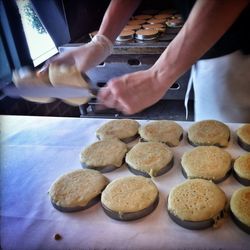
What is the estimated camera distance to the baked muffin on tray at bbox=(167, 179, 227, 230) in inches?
24.0

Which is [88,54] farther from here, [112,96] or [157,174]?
[157,174]

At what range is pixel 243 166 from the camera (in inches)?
28.6

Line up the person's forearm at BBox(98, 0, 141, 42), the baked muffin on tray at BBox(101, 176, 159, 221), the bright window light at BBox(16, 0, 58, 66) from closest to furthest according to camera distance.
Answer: the bright window light at BBox(16, 0, 58, 66) → the baked muffin on tray at BBox(101, 176, 159, 221) → the person's forearm at BBox(98, 0, 141, 42)

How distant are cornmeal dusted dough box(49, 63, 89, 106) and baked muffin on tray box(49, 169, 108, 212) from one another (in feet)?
0.62

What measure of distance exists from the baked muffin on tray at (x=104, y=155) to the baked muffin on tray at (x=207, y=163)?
0.17 metres

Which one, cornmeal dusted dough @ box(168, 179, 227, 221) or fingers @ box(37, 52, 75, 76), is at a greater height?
fingers @ box(37, 52, 75, 76)

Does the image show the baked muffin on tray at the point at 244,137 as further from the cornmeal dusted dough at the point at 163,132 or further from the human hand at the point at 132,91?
the human hand at the point at 132,91

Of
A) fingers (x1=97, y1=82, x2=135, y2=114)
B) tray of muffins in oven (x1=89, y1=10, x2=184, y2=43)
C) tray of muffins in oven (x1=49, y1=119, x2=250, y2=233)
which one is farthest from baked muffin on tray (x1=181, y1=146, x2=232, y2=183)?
tray of muffins in oven (x1=89, y1=10, x2=184, y2=43)

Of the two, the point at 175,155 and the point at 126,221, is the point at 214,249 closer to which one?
the point at 126,221

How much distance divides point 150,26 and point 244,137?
1135 mm

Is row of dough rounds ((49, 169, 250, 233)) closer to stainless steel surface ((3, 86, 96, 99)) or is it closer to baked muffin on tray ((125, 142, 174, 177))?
baked muffin on tray ((125, 142, 174, 177))

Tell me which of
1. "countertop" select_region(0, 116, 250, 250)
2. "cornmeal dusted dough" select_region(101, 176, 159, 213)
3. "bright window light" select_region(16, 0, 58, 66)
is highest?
"bright window light" select_region(16, 0, 58, 66)


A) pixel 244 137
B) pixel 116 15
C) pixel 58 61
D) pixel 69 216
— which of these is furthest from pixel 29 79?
pixel 244 137

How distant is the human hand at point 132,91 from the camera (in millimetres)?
713
